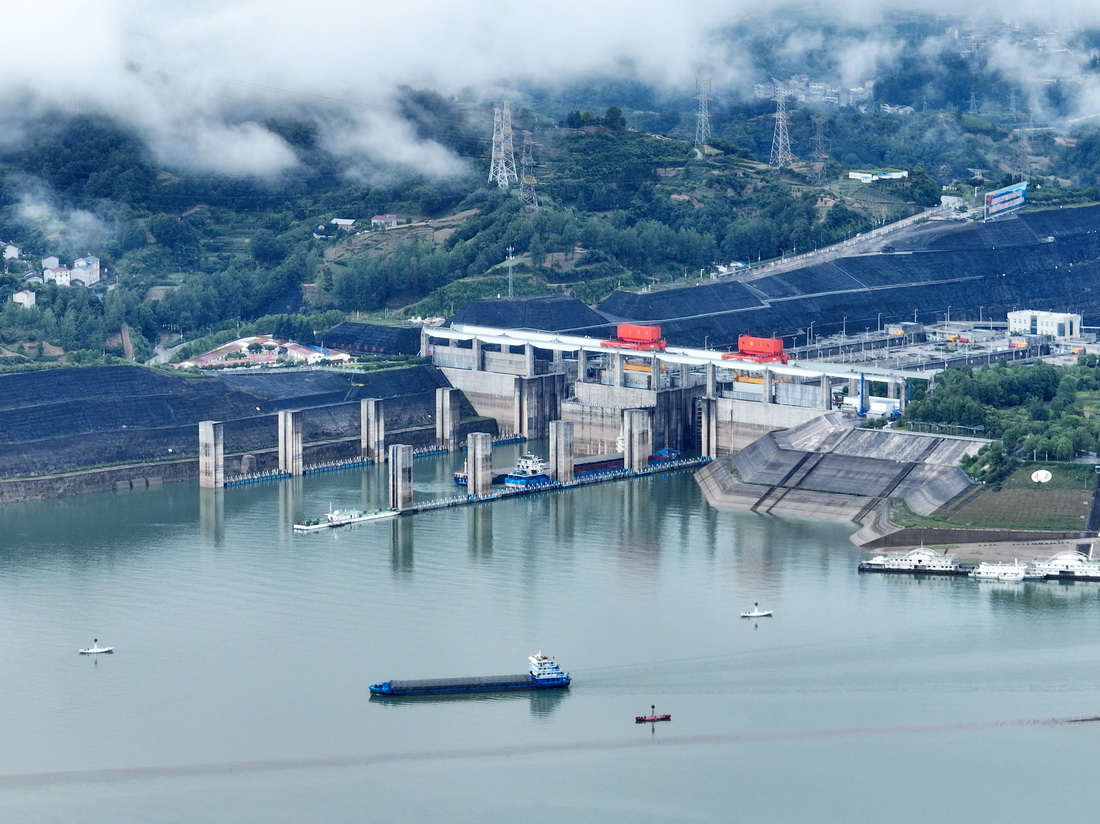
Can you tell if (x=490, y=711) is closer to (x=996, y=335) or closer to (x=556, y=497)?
(x=556, y=497)

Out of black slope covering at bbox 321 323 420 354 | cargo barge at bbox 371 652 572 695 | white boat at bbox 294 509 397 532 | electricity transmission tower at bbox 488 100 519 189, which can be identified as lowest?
cargo barge at bbox 371 652 572 695

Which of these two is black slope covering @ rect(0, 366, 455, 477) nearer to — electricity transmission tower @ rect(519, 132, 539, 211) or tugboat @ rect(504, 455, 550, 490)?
tugboat @ rect(504, 455, 550, 490)

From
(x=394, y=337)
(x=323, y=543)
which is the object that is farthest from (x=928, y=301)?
(x=323, y=543)

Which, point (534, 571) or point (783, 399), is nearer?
point (534, 571)

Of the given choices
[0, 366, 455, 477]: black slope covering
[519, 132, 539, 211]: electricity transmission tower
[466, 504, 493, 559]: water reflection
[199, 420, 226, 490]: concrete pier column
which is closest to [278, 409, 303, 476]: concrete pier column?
[0, 366, 455, 477]: black slope covering

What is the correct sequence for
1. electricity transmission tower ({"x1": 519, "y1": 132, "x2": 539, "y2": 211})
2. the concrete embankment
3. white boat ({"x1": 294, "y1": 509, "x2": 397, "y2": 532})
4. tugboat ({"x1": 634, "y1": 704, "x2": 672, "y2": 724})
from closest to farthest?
tugboat ({"x1": 634, "y1": 704, "x2": 672, "y2": 724}) → the concrete embankment → white boat ({"x1": 294, "y1": 509, "x2": 397, "y2": 532}) → electricity transmission tower ({"x1": 519, "y1": 132, "x2": 539, "y2": 211})

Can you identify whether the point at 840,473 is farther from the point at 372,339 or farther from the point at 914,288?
the point at 914,288

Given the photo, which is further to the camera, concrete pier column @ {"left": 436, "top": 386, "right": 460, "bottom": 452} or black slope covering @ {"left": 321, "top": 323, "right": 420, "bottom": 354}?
black slope covering @ {"left": 321, "top": 323, "right": 420, "bottom": 354}
